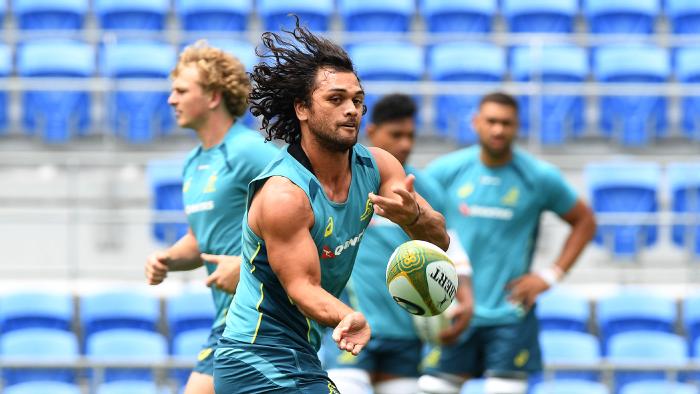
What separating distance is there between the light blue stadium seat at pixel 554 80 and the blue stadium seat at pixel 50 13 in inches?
201

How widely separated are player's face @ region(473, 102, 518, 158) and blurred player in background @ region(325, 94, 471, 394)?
2.29 ft

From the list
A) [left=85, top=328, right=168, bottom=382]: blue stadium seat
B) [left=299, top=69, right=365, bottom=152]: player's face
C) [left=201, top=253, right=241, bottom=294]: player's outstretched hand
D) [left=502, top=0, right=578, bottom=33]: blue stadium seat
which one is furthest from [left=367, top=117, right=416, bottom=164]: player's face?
[left=502, top=0, right=578, bottom=33]: blue stadium seat

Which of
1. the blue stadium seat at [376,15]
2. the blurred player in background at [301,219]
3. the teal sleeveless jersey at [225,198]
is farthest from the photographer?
the blue stadium seat at [376,15]

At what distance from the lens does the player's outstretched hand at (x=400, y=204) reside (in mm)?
5809

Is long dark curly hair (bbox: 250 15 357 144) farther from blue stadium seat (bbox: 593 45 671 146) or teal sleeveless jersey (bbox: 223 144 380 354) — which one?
blue stadium seat (bbox: 593 45 671 146)

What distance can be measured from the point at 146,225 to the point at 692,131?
6.02m

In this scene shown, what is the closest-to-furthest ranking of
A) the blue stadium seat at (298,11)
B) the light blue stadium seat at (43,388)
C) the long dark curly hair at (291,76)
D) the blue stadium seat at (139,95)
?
the long dark curly hair at (291,76)
the light blue stadium seat at (43,388)
the blue stadium seat at (139,95)
the blue stadium seat at (298,11)

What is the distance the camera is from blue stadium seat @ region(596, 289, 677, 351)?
39.7 ft

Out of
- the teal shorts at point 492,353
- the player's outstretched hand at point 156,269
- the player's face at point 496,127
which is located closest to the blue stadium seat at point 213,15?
the player's face at point 496,127

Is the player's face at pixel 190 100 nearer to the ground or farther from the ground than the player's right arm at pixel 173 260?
farther from the ground

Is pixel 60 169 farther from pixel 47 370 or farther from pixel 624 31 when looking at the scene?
pixel 624 31

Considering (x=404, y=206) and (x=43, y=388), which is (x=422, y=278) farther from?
(x=43, y=388)

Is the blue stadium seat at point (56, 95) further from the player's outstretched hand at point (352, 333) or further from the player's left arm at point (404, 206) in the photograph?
the player's outstretched hand at point (352, 333)

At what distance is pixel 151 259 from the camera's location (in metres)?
7.43
